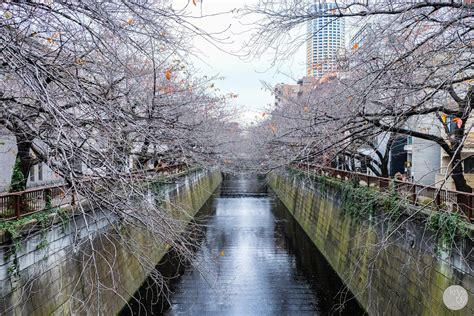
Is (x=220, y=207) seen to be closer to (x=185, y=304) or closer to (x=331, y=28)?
(x=185, y=304)

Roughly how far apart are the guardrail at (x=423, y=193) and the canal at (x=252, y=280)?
2.35m

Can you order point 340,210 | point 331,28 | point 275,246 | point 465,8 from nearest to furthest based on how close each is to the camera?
point 465,8, point 331,28, point 340,210, point 275,246

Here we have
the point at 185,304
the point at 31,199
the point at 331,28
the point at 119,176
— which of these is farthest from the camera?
the point at 185,304

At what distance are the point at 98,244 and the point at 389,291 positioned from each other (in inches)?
301

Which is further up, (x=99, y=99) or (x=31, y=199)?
(x=99, y=99)

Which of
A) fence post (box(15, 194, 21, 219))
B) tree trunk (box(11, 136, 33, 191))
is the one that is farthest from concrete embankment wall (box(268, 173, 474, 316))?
tree trunk (box(11, 136, 33, 191))

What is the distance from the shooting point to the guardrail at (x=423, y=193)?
6883 millimetres

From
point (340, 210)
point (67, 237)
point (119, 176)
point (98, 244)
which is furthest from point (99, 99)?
point (340, 210)

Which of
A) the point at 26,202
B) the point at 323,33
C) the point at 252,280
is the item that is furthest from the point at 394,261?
the point at 26,202

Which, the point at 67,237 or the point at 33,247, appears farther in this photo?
the point at 67,237

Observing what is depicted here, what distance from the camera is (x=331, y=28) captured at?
231 inches

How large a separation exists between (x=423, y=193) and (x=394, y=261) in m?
2.20

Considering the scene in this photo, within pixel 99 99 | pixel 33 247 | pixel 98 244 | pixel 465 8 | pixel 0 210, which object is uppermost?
pixel 465 8

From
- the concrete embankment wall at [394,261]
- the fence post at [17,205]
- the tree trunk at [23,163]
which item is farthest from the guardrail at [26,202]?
the concrete embankment wall at [394,261]
